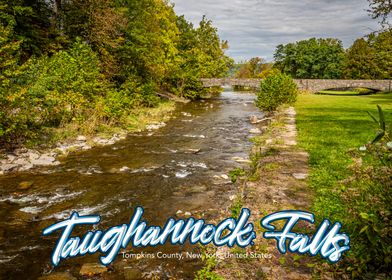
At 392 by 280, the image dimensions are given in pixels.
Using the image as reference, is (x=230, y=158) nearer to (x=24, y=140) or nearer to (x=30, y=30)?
(x=24, y=140)

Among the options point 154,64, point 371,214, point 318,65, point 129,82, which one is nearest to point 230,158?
point 371,214

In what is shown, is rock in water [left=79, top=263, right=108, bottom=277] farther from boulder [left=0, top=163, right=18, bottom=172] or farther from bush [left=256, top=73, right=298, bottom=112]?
bush [left=256, top=73, right=298, bottom=112]

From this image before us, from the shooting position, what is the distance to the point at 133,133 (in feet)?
61.9

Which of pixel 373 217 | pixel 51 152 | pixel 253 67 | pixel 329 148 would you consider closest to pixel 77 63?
pixel 51 152

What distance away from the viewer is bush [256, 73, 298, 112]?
25359mm

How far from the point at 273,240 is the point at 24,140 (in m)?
12.2

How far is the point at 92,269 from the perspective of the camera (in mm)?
5621

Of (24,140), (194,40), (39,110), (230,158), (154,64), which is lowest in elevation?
(230,158)

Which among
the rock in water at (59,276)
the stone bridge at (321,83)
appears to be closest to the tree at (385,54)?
the rock in water at (59,276)

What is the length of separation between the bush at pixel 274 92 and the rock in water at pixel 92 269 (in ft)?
71.6

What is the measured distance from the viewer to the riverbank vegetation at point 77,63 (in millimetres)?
13117

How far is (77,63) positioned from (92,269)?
14.6 metres

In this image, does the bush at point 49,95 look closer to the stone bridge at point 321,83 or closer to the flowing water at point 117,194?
the flowing water at point 117,194

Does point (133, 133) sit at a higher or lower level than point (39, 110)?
lower
